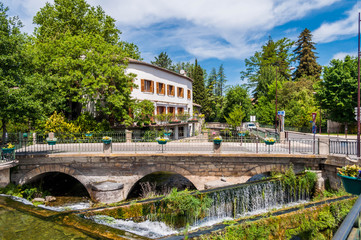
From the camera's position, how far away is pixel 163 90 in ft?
95.8

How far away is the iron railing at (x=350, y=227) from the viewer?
6.51 ft

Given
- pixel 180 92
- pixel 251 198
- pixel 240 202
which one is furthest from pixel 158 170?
pixel 180 92

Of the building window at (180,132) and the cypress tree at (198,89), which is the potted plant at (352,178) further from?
the cypress tree at (198,89)

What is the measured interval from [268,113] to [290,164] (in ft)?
Result: 107

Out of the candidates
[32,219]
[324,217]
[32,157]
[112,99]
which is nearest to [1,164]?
[32,157]

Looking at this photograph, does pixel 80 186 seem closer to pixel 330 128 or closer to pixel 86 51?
pixel 86 51

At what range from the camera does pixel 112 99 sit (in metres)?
20.8

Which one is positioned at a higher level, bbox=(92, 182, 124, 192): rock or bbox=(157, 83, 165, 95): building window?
bbox=(157, 83, 165, 95): building window

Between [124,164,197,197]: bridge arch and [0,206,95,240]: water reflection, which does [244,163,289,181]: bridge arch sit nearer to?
[124,164,197,197]: bridge arch

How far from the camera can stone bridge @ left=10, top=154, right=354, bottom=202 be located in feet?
39.8

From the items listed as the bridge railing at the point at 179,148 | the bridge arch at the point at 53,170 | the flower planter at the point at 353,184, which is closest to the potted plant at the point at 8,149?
the bridge railing at the point at 179,148

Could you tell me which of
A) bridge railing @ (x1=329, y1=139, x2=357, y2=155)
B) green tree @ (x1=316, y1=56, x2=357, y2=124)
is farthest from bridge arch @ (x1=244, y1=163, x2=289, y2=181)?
green tree @ (x1=316, y1=56, x2=357, y2=124)

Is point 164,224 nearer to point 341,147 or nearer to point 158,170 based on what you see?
point 158,170

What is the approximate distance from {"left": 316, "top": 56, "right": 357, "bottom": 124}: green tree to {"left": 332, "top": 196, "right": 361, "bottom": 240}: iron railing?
32167 millimetres
